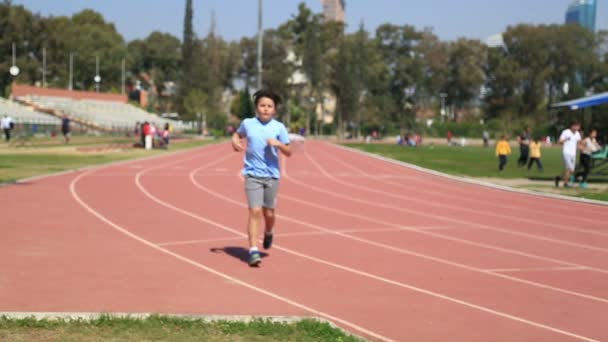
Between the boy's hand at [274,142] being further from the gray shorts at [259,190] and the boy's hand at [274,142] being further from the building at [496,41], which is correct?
the building at [496,41]

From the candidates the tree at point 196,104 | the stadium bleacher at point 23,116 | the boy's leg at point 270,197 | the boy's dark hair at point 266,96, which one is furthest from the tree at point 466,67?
the boy's dark hair at point 266,96

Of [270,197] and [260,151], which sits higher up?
[260,151]

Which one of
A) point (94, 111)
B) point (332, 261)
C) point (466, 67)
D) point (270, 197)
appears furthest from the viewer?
point (466, 67)

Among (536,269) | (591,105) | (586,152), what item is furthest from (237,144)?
(591,105)

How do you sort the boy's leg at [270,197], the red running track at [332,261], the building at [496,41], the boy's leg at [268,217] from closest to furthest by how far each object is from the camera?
the red running track at [332,261]
the boy's leg at [270,197]
the boy's leg at [268,217]
the building at [496,41]

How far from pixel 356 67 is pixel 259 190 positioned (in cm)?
9301

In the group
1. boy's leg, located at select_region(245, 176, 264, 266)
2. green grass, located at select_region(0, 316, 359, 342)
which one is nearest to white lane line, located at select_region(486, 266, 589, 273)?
boy's leg, located at select_region(245, 176, 264, 266)

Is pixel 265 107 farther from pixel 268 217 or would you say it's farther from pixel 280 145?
pixel 268 217

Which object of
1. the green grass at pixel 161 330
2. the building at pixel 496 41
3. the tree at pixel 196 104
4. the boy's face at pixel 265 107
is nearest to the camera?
the green grass at pixel 161 330

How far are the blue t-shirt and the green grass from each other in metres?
2.92

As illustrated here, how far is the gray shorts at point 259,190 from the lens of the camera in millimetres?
8078

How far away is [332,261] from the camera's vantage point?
850cm

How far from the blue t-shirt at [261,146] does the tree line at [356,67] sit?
80033 mm

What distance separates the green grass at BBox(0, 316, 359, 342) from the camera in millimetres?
4883
